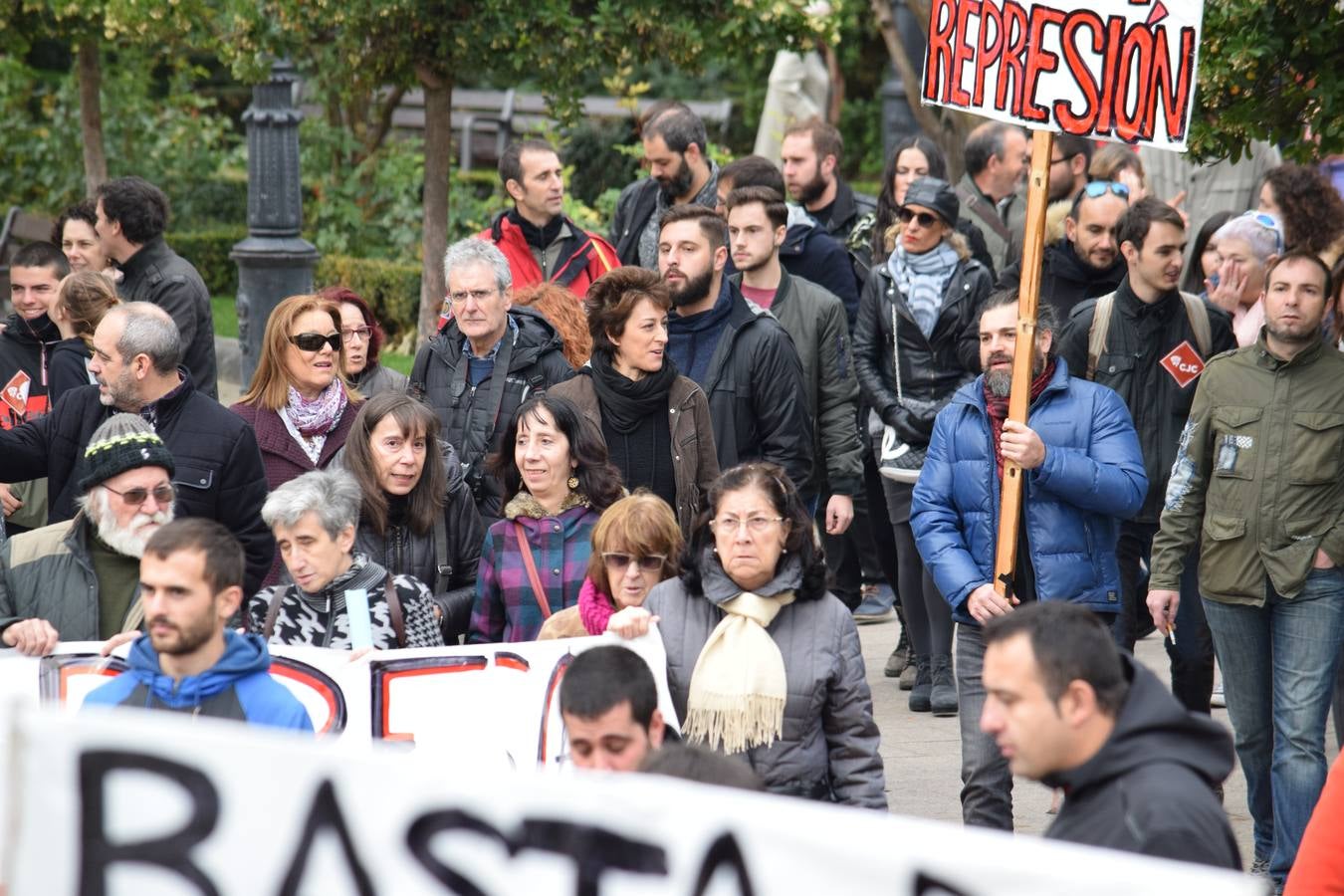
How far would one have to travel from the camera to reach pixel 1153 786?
11.9 feet

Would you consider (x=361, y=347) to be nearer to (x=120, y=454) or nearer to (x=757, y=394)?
(x=757, y=394)

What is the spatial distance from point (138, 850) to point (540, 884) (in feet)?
2.58

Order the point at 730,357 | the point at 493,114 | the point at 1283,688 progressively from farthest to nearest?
1. the point at 493,114
2. the point at 730,357
3. the point at 1283,688

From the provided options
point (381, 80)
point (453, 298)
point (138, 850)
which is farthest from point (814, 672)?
point (381, 80)

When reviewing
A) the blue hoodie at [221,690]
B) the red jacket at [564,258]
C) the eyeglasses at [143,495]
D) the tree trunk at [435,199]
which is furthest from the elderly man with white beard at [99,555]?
the tree trunk at [435,199]

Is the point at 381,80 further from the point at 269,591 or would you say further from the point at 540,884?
the point at 540,884

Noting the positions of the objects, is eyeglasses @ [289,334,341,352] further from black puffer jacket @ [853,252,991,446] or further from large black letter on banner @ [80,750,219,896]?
large black letter on banner @ [80,750,219,896]

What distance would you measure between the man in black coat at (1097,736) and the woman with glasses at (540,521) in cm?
259

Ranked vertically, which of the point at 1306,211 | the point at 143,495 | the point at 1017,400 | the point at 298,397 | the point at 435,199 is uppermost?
the point at 435,199

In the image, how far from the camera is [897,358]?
329 inches

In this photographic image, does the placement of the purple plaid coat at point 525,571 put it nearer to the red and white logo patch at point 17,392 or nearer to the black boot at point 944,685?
the black boot at point 944,685

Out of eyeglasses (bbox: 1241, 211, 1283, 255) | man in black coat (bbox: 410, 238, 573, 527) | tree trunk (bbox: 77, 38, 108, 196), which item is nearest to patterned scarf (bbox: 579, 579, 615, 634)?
man in black coat (bbox: 410, 238, 573, 527)

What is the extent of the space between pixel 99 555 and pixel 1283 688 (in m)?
3.64

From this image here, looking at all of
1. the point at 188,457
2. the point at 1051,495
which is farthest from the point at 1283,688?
the point at 188,457
